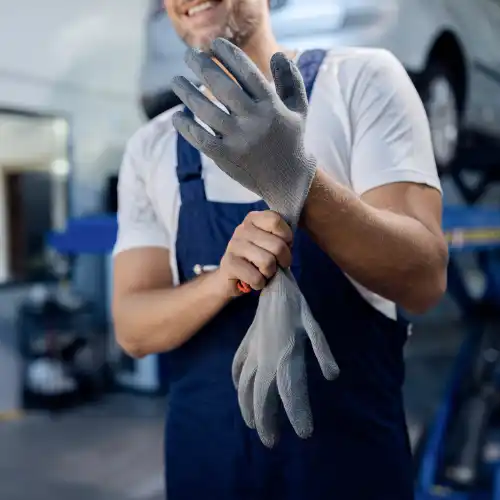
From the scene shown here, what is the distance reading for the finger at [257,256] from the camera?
0.67 metres

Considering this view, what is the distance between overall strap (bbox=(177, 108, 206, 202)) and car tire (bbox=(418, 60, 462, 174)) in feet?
4.92

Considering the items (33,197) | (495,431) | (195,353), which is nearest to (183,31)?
(195,353)

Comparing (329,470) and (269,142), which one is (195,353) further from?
(269,142)

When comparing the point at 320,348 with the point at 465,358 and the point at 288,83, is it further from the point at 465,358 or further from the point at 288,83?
the point at 465,358

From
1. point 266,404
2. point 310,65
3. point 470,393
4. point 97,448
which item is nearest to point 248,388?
point 266,404

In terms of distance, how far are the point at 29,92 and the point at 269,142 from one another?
2747 millimetres

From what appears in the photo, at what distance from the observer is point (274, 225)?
0.65 metres

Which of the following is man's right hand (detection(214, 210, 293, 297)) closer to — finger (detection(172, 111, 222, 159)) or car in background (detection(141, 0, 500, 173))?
finger (detection(172, 111, 222, 159))

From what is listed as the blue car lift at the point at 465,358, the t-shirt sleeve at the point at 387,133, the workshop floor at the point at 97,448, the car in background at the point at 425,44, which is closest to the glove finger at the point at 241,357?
the t-shirt sleeve at the point at 387,133

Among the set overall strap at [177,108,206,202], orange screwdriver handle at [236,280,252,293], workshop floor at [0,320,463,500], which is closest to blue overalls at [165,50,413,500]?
overall strap at [177,108,206,202]

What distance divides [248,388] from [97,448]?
7.06ft

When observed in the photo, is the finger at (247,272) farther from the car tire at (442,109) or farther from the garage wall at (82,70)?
the garage wall at (82,70)

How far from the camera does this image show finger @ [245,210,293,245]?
653mm

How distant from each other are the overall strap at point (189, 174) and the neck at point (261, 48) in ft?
0.46
